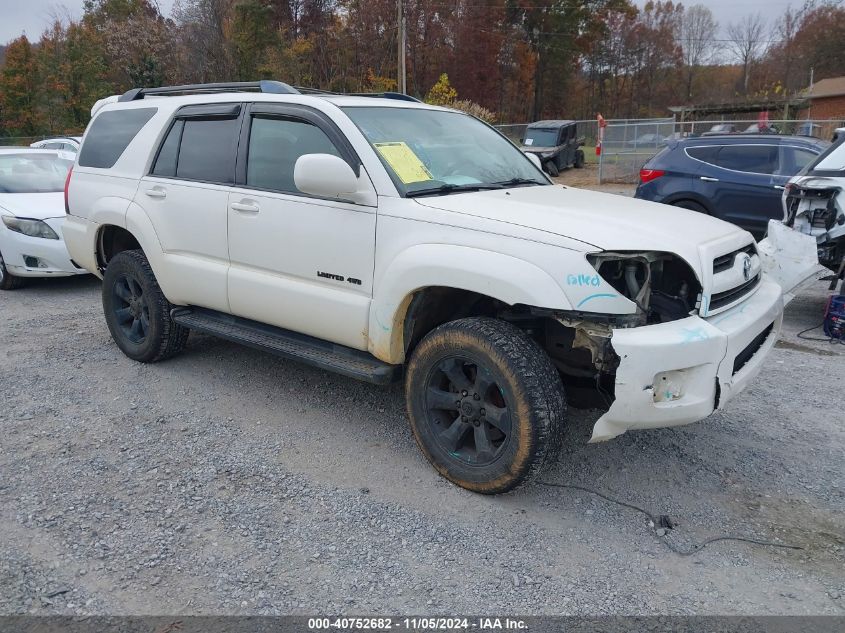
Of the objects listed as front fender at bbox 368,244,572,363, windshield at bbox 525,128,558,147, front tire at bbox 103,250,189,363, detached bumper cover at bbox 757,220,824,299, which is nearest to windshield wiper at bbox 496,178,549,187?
front fender at bbox 368,244,572,363

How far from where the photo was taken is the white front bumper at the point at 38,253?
7582 millimetres

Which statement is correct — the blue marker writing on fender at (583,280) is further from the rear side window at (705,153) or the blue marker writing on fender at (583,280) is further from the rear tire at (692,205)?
the rear side window at (705,153)

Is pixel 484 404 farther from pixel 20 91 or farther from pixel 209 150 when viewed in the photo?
pixel 20 91

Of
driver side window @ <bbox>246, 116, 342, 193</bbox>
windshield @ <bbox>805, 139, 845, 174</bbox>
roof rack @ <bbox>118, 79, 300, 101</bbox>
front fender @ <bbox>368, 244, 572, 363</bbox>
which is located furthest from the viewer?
windshield @ <bbox>805, 139, 845, 174</bbox>

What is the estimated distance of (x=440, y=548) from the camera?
2.99 meters

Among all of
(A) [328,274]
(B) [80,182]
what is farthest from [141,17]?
(A) [328,274]

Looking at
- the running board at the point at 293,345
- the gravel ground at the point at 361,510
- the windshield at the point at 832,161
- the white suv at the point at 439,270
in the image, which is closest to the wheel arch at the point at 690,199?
the windshield at the point at 832,161

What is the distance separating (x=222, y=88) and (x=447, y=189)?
2.05 meters

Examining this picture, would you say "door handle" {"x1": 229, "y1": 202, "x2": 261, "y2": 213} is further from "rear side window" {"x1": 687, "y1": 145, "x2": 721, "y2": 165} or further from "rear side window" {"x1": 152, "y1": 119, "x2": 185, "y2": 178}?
"rear side window" {"x1": 687, "y1": 145, "x2": 721, "y2": 165}

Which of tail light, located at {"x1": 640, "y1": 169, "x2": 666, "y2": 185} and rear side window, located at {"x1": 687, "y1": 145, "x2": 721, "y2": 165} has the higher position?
rear side window, located at {"x1": 687, "y1": 145, "x2": 721, "y2": 165}

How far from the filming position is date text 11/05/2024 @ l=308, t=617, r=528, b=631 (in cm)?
251

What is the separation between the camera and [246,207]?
13.6ft

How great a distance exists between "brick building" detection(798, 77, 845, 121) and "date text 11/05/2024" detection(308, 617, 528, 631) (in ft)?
147

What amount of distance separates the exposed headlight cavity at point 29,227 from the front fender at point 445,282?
5.73 m
